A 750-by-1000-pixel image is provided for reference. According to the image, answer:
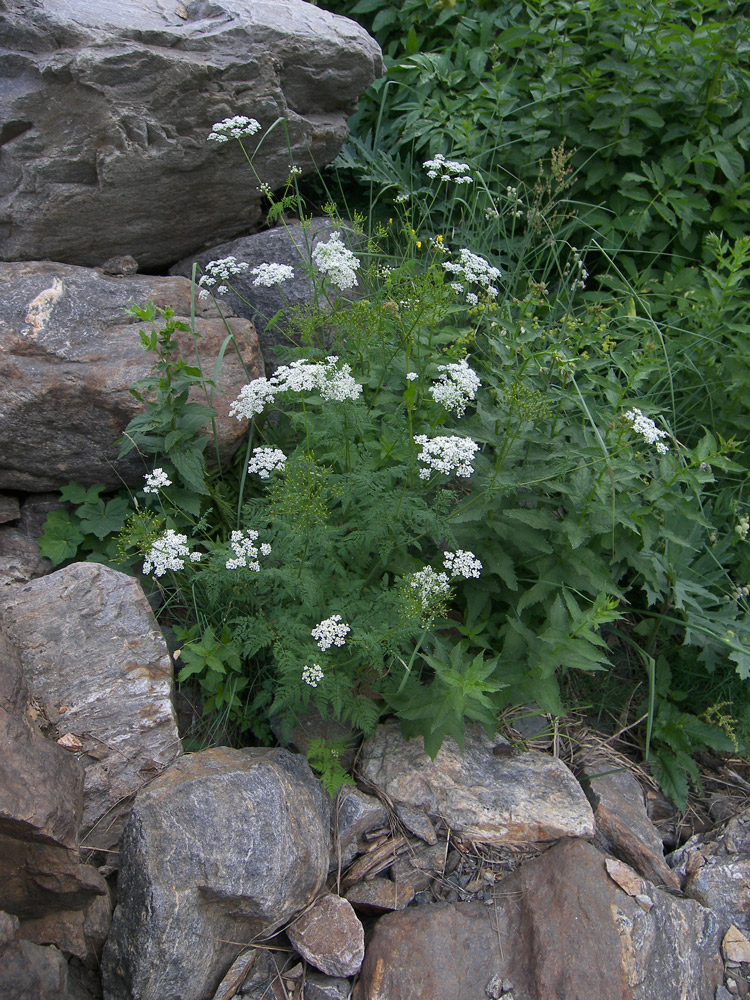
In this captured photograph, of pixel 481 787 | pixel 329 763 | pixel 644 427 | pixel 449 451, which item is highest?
pixel 644 427

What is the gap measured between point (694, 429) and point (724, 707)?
1.55m

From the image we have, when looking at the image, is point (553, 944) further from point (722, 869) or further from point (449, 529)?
point (449, 529)

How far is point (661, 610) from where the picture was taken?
3.72 m

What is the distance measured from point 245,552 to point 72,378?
150 centimetres

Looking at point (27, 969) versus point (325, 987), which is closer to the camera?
point (27, 969)

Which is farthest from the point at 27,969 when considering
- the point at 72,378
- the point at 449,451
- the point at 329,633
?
the point at 72,378

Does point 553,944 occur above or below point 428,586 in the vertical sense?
below

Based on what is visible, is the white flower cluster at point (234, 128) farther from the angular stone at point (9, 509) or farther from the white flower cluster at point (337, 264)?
the angular stone at point (9, 509)

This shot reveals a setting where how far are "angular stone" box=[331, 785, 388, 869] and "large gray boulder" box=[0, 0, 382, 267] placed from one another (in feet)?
11.7

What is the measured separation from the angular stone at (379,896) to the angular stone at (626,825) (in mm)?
905

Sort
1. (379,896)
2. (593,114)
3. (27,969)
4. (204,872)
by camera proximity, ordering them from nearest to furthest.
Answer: (27,969)
(204,872)
(379,896)
(593,114)

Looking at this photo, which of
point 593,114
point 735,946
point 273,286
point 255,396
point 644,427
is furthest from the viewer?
point 593,114

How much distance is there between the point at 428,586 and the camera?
8.89ft

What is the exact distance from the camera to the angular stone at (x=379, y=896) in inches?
111
